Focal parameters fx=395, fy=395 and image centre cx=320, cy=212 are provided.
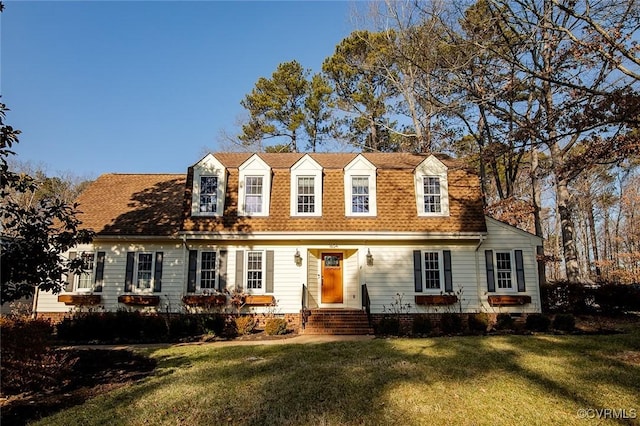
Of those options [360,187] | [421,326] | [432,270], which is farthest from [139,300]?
[432,270]

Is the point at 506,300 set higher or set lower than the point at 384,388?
higher

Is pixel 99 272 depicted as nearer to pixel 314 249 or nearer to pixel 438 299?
pixel 314 249

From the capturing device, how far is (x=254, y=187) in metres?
15.9

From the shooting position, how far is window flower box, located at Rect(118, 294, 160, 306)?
14.6m

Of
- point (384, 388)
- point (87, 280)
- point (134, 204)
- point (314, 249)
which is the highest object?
point (134, 204)

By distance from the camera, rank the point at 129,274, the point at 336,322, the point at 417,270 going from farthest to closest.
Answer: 1. the point at 129,274
2. the point at 417,270
3. the point at 336,322

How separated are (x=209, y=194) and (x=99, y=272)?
511 centimetres

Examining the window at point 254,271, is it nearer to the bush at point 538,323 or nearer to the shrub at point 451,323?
the shrub at point 451,323

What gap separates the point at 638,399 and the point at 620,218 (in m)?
38.3

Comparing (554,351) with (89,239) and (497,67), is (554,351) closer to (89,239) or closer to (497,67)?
(497,67)

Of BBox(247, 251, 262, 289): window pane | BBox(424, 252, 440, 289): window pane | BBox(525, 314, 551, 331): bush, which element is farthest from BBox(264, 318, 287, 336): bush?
BBox(525, 314, 551, 331): bush

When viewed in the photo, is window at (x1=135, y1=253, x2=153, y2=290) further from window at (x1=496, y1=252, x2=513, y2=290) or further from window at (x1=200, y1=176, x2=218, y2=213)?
window at (x1=496, y1=252, x2=513, y2=290)

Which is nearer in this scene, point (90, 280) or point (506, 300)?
point (506, 300)

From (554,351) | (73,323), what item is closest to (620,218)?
(554,351)
